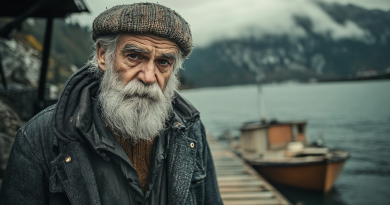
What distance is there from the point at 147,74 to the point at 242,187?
5.88m

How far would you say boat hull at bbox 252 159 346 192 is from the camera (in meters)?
10.5

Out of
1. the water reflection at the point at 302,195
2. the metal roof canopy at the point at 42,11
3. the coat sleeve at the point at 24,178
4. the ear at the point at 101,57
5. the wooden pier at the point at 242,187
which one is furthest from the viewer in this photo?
the water reflection at the point at 302,195

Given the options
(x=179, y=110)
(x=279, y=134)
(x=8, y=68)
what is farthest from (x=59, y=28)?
(x=179, y=110)

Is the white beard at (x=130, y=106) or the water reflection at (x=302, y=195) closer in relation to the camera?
the white beard at (x=130, y=106)

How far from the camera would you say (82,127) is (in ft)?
4.36

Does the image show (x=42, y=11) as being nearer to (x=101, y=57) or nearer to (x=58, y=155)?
(x=101, y=57)

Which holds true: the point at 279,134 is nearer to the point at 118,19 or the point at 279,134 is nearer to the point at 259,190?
the point at 259,190

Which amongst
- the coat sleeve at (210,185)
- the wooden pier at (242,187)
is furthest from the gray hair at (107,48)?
the wooden pier at (242,187)

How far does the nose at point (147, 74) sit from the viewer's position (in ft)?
4.94

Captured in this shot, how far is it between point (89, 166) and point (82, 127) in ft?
0.72

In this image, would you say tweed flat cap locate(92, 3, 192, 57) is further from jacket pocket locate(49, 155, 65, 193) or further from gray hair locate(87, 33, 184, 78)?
jacket pocket locate(49, 155, 65, 193)

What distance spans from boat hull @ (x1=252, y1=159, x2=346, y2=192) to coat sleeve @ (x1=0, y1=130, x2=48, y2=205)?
1074 cm

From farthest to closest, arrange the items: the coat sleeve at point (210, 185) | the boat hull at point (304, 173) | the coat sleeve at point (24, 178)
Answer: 1. the boat hull at point (304, 173)
2. the coat sleeve at point (210, 185)
3. the coat sleeve at point (24, 178)

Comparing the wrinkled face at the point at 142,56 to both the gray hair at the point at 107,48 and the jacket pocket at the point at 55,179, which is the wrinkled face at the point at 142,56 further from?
the jacket pocket at the point at 55,179
